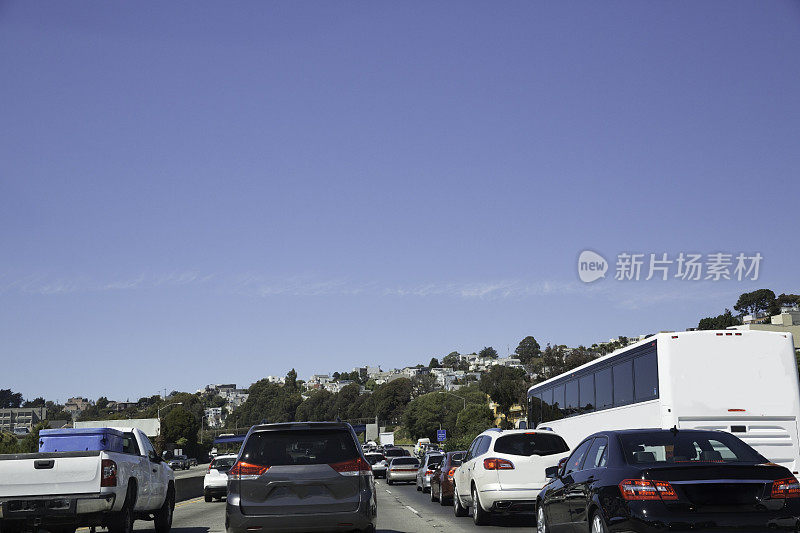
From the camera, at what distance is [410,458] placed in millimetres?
43312

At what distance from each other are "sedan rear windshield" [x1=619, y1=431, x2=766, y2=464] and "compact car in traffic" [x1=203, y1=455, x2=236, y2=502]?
22.0 m

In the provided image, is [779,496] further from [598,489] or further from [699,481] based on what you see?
[598,489]

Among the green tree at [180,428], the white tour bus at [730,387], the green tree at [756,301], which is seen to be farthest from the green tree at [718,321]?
the white tour bus at [730,387]

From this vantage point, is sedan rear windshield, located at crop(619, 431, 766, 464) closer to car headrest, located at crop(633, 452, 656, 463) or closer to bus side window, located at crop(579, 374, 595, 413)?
car headrest, located at crop(633, 452, 656, 463)

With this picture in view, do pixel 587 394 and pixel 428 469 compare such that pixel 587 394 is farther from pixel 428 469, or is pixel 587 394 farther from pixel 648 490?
pixel 648 490

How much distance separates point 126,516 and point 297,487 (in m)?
5.06

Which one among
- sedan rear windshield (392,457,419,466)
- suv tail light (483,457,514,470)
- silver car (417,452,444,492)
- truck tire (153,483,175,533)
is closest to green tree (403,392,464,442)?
sedan rear windshield (392,457,419,466)

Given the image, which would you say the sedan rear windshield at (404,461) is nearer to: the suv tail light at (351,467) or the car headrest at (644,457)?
the suv tail light at (351,467)

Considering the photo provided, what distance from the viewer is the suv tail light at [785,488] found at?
9.05 m

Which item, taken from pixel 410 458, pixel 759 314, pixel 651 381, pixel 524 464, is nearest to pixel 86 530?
pixel 524 464

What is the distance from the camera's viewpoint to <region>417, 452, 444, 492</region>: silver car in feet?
101

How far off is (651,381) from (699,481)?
1041cm

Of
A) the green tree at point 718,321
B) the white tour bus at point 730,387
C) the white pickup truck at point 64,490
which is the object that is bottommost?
the white pickup truck at point 64,490

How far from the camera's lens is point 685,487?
912 centimetres
